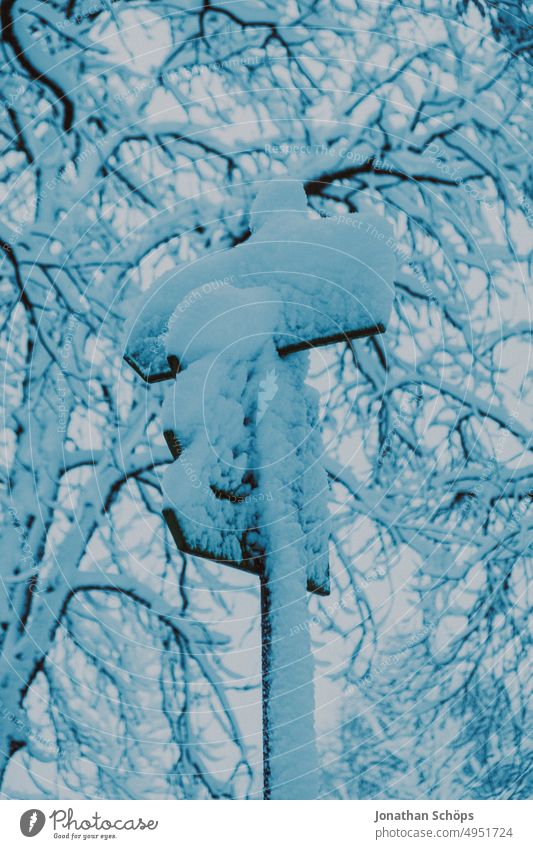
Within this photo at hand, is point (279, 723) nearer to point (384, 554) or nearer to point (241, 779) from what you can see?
point (384, 554)

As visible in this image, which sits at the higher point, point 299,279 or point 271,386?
point 299,279

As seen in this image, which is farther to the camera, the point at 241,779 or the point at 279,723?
the point at 241,779

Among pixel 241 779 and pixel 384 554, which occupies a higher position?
pixel 384 554

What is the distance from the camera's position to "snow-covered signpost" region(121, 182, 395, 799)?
4.16 feet

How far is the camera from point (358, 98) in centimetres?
251

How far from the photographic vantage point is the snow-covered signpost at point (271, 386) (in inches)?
49.9

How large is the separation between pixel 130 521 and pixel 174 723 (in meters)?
0.77

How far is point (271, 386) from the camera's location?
1.36m

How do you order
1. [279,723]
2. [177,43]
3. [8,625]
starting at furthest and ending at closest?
[8,625] < [177,43] < [279,723]

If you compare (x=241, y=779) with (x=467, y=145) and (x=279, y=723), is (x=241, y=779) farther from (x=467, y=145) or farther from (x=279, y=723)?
(x=467, y=145)
